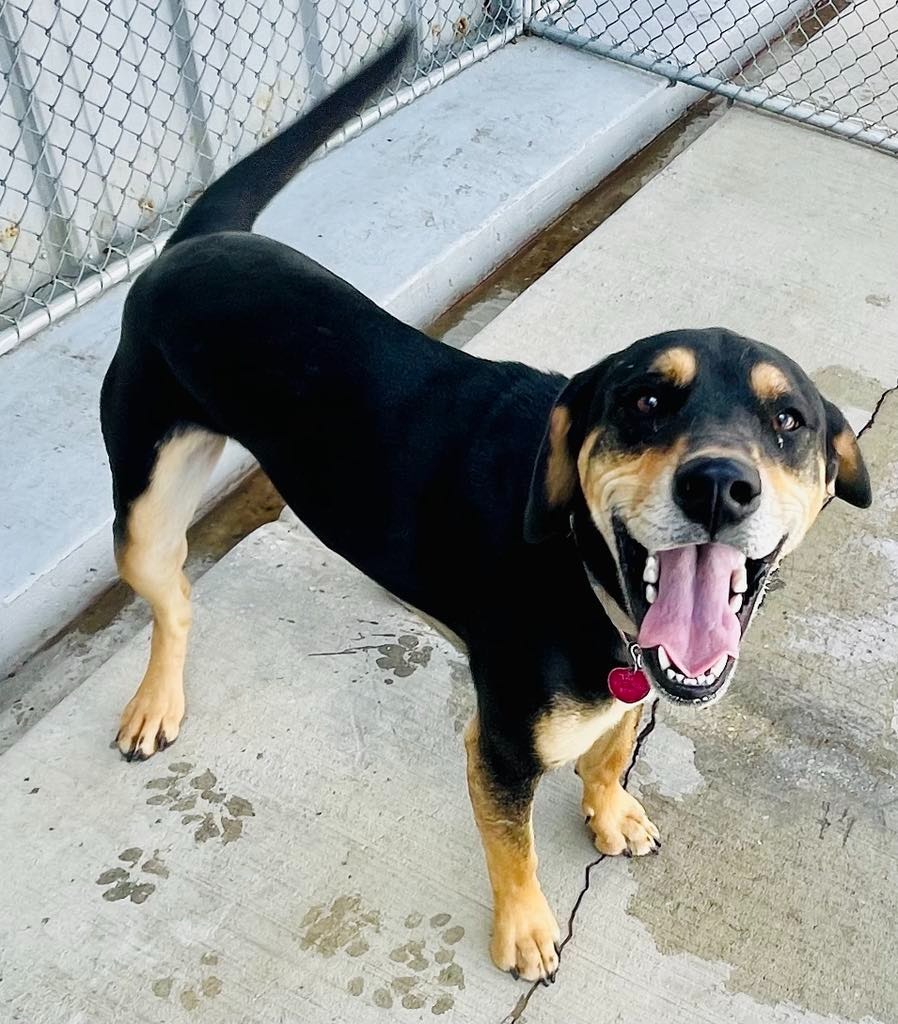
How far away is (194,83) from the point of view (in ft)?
14.0

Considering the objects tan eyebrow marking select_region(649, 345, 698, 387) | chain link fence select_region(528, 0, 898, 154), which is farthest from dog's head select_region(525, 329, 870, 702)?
chain link fence select_region(528, 0, 898, 154)

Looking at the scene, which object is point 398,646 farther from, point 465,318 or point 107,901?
point 465,318

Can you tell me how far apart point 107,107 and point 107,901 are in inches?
113

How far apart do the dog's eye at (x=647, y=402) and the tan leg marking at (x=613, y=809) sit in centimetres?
91

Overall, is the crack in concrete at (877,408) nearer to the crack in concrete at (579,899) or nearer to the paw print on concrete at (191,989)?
the crack in concrete at (579,899)

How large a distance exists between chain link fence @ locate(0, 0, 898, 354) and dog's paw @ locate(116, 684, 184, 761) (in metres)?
1.55

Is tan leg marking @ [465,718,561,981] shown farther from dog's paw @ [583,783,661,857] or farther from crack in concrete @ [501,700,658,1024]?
dog's paw @ [583,783,661,857]

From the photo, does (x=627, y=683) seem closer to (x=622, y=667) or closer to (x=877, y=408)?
(x=622, y=667)

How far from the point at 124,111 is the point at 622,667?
10.3 feet

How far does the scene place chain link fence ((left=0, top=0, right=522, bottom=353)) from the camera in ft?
12.2

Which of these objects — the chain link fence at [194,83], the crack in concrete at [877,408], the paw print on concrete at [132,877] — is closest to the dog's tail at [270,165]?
the chain link fence at [194,83]

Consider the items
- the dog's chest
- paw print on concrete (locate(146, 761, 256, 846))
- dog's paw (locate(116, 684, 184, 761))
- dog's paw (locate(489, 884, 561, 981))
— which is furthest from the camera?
dog's paw (locate(116, 684, 184, 761))

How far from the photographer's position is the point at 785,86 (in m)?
5.76

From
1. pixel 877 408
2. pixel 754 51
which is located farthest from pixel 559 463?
pixel 754 51
